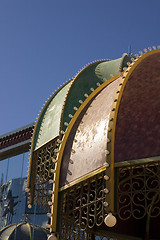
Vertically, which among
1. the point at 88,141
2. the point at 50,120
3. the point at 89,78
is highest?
the point at 89,78

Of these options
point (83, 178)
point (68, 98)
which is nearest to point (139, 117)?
point (83, 178)

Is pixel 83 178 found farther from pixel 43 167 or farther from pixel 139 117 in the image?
pixel 43 167

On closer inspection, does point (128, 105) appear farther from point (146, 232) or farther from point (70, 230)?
point (146, 232)

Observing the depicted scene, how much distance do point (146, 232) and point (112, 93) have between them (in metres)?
3.17

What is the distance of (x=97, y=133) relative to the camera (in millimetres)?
6336

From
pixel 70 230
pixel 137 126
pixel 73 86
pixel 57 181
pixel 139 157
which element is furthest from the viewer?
pixel 73 86

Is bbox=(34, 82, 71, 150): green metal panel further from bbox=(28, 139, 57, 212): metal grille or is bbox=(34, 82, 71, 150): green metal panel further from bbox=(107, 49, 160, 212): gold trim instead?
bbox=(107, 49, 160, 212): gold trim

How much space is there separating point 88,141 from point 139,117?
912 millimetres

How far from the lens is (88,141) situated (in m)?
6.48

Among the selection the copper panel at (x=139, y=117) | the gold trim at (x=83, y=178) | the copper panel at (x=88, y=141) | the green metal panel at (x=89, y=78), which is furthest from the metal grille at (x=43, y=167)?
the copper panel at (x=139, y=117)

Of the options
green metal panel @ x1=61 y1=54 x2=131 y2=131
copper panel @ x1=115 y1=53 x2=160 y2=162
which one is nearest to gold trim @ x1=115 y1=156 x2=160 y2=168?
copper panel @ x1=115 y1=53 x2=160 y2=162

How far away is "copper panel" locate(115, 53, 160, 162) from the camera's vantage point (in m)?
5.71

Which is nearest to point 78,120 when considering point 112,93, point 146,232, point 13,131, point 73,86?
point 112,93

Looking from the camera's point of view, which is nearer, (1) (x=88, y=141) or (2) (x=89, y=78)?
(1) (x=88, y=141)
